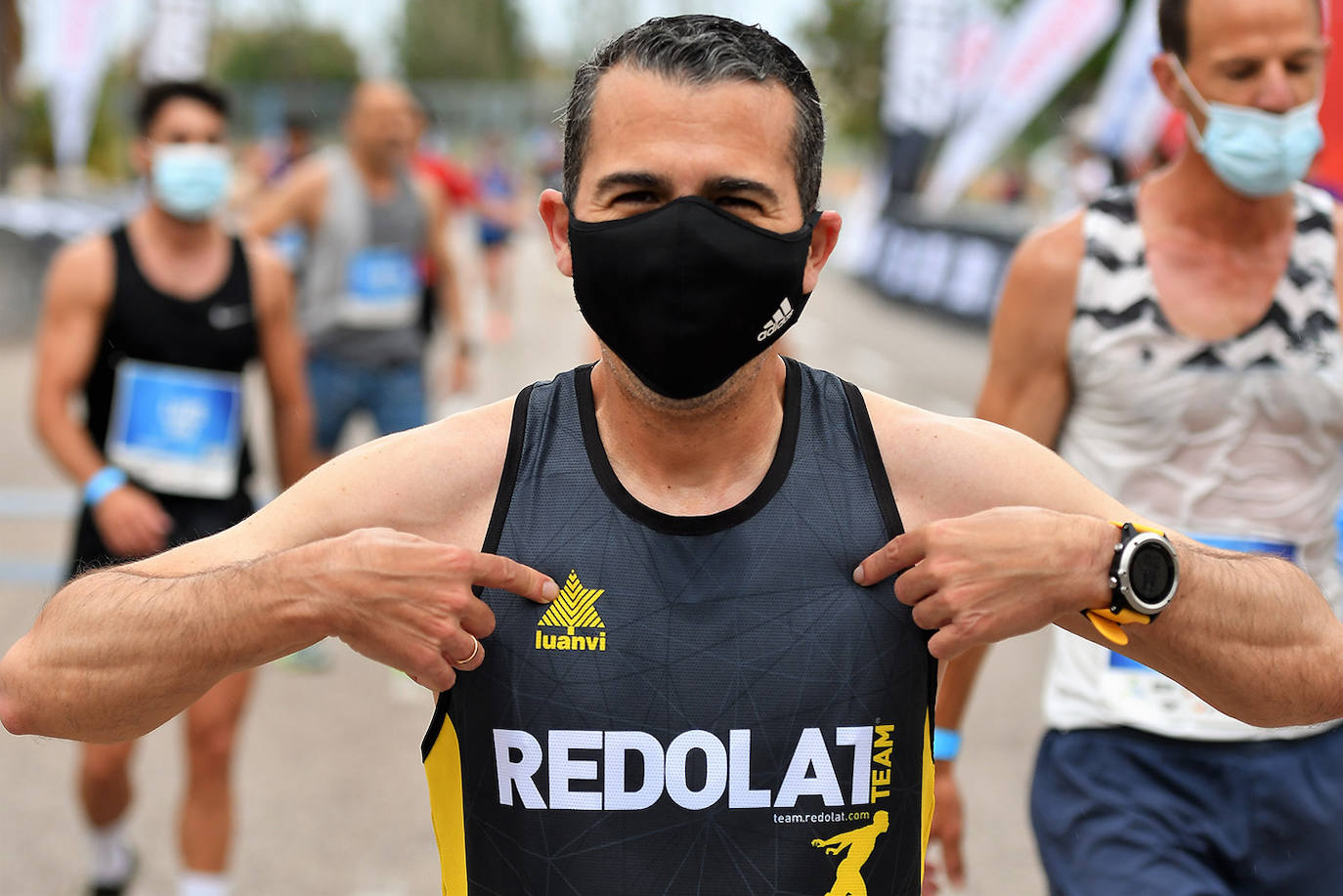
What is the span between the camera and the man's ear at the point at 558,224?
2.09 meters

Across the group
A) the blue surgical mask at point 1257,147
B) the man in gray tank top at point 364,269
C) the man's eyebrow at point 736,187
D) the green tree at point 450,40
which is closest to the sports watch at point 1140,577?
the man's eyebrow at point 736,187

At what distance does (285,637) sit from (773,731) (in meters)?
0.65

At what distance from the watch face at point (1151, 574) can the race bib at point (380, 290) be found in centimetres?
549

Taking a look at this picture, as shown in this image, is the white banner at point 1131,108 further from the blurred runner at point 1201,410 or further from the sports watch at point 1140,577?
the sports watch at point 1140,577

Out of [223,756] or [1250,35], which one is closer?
[1250,35]

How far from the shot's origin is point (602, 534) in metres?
2.08

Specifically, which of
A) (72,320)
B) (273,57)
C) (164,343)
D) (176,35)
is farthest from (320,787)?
(273,57)

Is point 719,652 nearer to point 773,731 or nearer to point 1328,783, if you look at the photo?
point 773,731

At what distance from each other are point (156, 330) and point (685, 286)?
3.01 meters

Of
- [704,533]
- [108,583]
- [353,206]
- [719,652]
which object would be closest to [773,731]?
[719,652]

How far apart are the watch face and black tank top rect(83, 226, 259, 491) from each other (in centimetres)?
336

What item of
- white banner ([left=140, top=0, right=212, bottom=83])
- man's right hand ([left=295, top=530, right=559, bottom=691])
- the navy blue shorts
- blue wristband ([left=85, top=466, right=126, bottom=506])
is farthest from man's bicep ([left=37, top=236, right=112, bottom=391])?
white banner ([left=140, top=0, right=212, bottom=83])

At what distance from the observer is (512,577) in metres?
1.96

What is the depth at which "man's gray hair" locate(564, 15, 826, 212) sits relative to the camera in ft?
6.57
